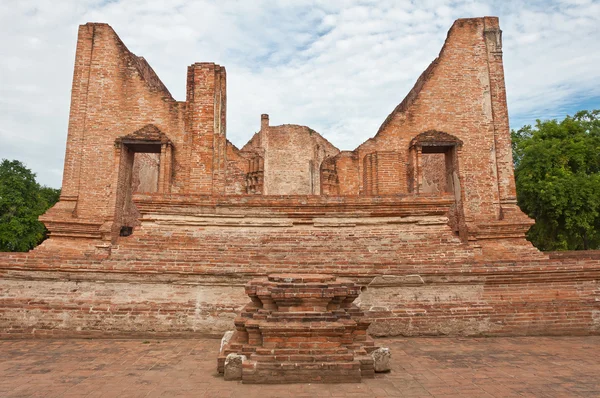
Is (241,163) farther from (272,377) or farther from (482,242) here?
(272,377)

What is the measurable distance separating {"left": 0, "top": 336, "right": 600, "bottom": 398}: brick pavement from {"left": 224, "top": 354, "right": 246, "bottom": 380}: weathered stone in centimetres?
11

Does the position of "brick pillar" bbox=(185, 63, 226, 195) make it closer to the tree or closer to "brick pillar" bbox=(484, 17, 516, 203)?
"brick pillar" bbox=(484, 17, 516, 203)

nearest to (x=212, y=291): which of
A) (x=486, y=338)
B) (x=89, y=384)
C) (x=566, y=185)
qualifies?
(x=89, y=384)

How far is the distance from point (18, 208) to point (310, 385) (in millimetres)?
17775

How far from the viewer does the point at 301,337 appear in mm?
3951

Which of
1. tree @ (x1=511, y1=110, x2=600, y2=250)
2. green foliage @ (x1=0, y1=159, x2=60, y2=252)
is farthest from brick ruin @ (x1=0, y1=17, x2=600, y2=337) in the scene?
green foliage @ (x1=0, y1=159, x2=60, y2=252)

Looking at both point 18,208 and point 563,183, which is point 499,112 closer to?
point 563,183

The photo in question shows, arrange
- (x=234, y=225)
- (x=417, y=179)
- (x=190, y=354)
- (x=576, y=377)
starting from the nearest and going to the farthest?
(x=576, y=377) → (x=190, y=354) → (x=234, y=225) → (x=417, y=179)

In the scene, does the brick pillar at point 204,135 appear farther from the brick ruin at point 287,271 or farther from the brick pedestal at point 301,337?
the brick pedestal at point 301,337

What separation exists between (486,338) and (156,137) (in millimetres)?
9747

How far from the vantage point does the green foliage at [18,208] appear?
53.7 feet

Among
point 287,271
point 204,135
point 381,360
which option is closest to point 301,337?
point 381,360

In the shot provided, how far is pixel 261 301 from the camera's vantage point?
4.25 m

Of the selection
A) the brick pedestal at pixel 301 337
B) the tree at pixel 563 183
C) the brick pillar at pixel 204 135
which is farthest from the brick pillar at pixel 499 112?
the brick pedestal at pixel 301 337
